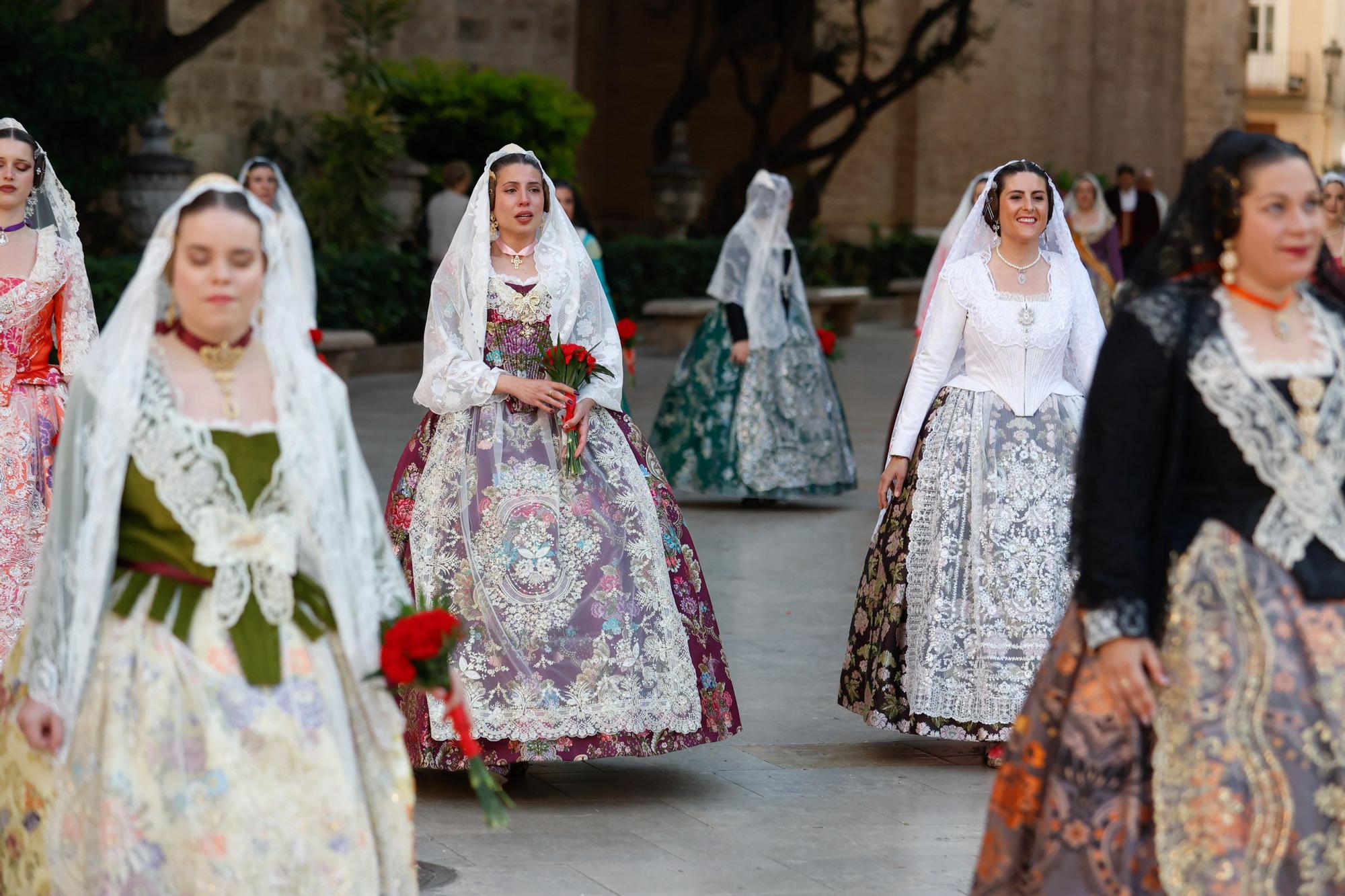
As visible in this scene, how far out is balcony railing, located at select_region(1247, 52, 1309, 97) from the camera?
2127 inches

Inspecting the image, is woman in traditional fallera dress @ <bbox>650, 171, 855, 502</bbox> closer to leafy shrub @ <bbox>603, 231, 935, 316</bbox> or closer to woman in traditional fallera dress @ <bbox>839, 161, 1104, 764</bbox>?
woman in traditional fallera dress @ <bbox>839, 161, 1104, 764</bbox>

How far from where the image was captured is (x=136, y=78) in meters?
16.6

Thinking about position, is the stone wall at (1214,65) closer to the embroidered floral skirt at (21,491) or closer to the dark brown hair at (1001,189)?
the dark brown hair at (1001,189)

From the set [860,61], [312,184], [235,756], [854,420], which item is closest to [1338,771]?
[235,756]

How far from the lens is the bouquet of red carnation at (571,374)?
611 centimetres

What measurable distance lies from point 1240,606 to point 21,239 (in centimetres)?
435

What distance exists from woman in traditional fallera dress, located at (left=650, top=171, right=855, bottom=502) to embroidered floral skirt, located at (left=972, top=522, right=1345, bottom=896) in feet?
27.0

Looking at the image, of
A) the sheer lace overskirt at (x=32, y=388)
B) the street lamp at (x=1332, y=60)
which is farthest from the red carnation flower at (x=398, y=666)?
the street lamp at (x=1332, y=60)

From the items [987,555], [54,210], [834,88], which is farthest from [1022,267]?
[834,88]

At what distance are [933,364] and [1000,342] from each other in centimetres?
24

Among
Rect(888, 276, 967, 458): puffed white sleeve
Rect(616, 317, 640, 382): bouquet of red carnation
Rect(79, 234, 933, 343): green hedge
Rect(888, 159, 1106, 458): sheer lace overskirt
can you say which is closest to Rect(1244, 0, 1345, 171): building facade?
Rect(79, 234, 933, 343): green hedge

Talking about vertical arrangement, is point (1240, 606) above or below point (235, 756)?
above

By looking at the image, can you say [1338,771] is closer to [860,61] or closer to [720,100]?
[860,61]

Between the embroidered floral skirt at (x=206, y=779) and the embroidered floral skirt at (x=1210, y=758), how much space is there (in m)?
1.23
